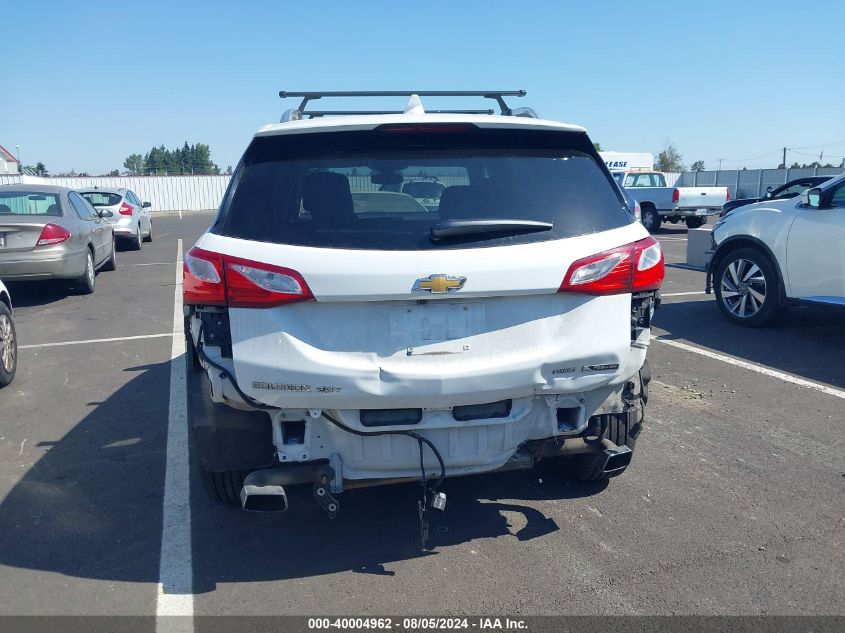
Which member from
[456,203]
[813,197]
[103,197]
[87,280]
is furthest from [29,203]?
[813,197]

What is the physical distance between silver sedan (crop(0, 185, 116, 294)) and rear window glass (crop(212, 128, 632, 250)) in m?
7.62

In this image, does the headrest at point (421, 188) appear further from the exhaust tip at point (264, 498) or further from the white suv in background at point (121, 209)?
the white suv in background at point (121, 209)

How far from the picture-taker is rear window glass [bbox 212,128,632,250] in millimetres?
3016

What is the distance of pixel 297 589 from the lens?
3092 millimetres

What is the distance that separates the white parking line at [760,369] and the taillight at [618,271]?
3226 mm

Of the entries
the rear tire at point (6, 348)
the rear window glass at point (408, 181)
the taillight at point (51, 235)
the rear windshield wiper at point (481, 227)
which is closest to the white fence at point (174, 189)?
the taillight at point (51, 235)

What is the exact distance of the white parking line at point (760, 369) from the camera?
5699 millimetres

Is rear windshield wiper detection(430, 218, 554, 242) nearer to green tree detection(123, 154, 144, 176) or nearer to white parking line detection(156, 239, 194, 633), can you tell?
white parking line detection(156, 239, 194, 633)

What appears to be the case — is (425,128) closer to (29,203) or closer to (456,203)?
(456,203)

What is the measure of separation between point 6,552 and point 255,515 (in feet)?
3.83

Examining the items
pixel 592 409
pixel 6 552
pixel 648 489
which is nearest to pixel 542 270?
pixel 592 409

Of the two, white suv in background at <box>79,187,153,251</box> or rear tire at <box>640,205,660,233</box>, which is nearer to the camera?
white suv in background at <box>79,187,153,251</box>

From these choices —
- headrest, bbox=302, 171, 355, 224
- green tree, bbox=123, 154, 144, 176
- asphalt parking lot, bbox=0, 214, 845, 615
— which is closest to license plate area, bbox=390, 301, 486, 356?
headrest, bbox=302, 171, 355, 224

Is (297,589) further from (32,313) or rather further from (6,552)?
(32,313)
